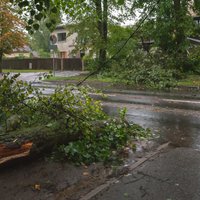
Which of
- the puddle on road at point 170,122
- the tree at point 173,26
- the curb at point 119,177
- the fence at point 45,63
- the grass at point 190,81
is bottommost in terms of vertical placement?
the curb at point 119,177

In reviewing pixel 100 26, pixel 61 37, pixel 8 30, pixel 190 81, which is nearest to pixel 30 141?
pixel 190 81

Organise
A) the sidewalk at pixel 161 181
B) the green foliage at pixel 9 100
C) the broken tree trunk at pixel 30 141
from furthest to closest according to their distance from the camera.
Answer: the green foliage at pixel 9 100 < the broken tree trunk at pixel 30 141 < the sidewalk at pixel 161 181

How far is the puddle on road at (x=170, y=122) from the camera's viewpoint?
24.2 feet

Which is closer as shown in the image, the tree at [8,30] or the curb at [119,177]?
the curb at [119,177]

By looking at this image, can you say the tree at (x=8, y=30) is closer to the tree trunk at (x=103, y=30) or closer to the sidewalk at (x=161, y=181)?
the tree trunk at (x=103, y=30)

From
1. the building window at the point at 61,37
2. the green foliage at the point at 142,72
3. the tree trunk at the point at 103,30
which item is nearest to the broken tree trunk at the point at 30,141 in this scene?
the green foliage at the point at 142,72

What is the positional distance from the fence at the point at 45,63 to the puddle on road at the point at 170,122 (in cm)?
2615

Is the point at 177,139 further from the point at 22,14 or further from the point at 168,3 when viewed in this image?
the point at 168,3

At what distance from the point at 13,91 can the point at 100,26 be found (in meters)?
20.9

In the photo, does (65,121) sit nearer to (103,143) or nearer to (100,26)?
(103,143)

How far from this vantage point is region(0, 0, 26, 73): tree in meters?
32.2

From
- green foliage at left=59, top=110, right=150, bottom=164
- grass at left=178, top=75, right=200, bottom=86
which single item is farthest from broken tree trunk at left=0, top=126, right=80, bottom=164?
grass at left=178, top=75, right=200, bottom=86

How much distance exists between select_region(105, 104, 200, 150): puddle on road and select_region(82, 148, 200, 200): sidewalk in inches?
45.5

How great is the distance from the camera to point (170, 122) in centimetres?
A: 913
